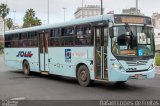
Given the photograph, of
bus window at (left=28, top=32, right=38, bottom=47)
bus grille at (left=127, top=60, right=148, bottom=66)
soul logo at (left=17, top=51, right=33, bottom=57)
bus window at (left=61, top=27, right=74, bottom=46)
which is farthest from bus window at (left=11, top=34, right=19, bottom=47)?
bus grille at (left=127, top=60, right=148, bottom=66)

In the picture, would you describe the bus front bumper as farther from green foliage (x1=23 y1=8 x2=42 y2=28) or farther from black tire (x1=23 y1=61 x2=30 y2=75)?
green foliage (x1=23 y1=8 x2=42 y2=28)

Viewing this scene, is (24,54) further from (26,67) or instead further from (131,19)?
(131,19)

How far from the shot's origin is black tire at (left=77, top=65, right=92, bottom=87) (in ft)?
51.4

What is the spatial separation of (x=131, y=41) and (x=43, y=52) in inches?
270

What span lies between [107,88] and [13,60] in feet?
34.8

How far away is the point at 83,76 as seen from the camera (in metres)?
16.0

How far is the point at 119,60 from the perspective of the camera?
46.3 feet

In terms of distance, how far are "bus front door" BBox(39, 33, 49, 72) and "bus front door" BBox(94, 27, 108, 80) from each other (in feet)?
16.4

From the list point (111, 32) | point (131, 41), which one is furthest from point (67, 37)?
point (131, 41)

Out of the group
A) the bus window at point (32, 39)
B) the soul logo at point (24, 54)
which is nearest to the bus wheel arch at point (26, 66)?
the soul logo at point (24, 54)

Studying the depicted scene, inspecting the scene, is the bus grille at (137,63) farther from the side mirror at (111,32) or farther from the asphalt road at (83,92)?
the side mirror at (111,32)

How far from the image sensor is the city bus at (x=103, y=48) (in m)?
14.2

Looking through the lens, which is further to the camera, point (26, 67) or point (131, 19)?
point (26, 67)

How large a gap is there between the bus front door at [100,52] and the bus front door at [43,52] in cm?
500
